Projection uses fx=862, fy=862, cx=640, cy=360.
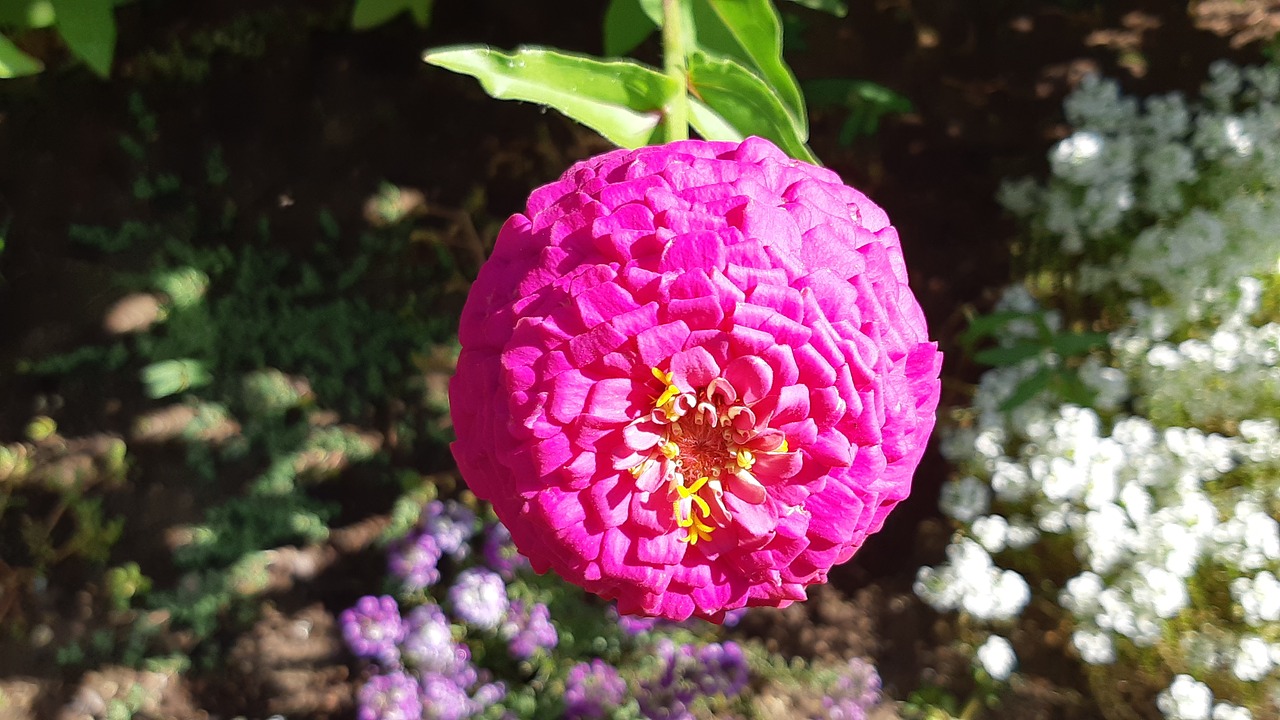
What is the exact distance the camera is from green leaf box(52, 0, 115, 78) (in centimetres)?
114

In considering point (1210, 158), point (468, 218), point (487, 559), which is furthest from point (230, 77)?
point (1210, 158)

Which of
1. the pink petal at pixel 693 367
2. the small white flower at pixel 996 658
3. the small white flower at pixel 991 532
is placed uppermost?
the pink petal at pixel 693 367

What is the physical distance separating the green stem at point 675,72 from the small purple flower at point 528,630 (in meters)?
1.07

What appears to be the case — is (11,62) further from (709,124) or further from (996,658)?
(996,658)

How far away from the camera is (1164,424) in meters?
1.57

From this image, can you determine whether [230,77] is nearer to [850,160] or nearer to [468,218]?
[468,218]

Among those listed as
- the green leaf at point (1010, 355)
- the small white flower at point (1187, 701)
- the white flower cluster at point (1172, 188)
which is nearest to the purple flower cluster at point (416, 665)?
the green leaf at point (1010, 355)

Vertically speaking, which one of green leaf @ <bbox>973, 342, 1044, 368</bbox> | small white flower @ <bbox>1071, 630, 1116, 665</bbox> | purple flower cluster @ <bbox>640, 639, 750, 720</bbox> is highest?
green leaf @ <bbox>973, 342, 1044, 368</bbox>

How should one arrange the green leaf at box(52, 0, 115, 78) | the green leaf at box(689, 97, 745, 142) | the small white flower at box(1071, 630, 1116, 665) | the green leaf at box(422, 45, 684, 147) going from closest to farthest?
the green leaf at box(422, 45, 684, 147), the green leaf at box(689, 97, 745, 142), the green leaf at box(52, 0, 115, 78), the small white flower at box(1071, 630, 1116, 665)

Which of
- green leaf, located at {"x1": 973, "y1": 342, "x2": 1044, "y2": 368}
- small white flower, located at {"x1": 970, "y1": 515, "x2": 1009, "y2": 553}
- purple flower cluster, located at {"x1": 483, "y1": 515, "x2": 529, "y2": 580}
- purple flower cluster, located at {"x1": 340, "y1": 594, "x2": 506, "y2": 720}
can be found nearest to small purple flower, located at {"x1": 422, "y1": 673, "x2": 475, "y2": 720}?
purple flower cluster, located at {"x1": 340, "y1": 594, "x2": 506, "y2": 720}

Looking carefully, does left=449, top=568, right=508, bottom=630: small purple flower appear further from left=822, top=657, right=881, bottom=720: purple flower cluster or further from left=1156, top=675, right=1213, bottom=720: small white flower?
left=1156, top=675, right=1213, bottom=720: small white flower

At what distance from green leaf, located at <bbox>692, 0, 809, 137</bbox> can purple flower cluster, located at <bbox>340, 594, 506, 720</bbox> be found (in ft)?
3.53

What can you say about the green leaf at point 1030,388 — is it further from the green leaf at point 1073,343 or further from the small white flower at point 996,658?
the small white flower at point 996,658

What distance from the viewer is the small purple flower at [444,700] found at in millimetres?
1540
